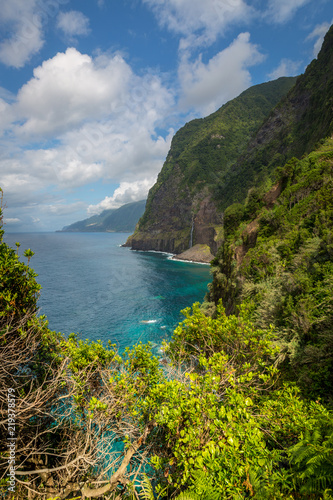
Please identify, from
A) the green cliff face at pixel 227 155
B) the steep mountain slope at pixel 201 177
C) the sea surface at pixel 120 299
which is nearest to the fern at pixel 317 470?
the sea surface at pixel 120 299

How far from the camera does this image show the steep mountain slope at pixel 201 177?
424 ft

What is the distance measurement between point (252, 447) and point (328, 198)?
18.4 m

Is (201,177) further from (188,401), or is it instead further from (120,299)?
(188,401)

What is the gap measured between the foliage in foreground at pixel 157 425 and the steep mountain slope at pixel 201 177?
110m

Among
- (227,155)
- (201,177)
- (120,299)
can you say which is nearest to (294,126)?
(201,177)

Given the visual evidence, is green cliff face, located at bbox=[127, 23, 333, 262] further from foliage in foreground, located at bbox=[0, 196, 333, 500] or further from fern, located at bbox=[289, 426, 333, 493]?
fern, located at bbox=[289, 426, 333, 493]

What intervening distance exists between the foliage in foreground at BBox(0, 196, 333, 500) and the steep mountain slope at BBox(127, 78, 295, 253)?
110 metres

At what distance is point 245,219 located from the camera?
A: 37031 mm

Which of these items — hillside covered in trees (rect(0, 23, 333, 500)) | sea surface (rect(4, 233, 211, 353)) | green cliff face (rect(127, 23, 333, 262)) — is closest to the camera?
hillside covered in trees (rect(0, 23, 333, 500))

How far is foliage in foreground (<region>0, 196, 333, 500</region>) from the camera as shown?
4020 millimetres

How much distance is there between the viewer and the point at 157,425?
23.0 feet

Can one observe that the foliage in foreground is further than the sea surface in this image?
No

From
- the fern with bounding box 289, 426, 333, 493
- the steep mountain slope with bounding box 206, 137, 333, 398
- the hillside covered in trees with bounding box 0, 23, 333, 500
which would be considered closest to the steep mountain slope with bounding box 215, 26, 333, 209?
the steep mountain slope with bounding box 206, 137, 333, 398

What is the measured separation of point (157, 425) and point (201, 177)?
143 metres
